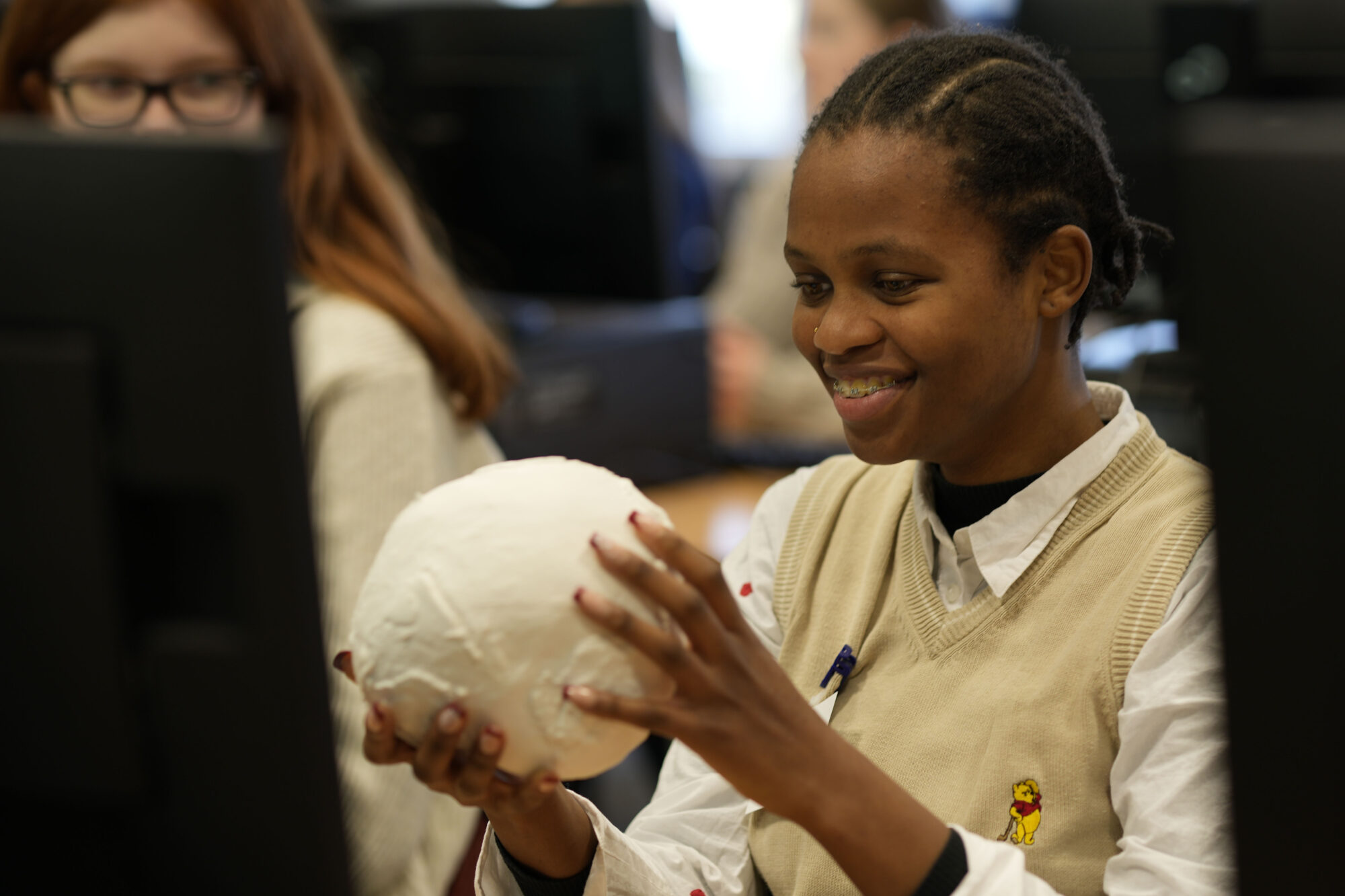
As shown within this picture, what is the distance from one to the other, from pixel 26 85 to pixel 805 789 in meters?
1.38

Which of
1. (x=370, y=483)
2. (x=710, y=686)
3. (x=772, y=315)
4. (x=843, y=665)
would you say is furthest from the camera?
(x=772, y=315)

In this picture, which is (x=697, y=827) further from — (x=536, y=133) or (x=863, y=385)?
(x=536, y=133)

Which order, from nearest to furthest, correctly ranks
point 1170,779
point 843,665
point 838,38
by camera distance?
1. point 1170,779
2. point 843,665
3. point 838,38

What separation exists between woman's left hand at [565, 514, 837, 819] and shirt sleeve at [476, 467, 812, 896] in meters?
0.27

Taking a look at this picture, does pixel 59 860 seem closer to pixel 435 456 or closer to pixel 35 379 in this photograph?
pixel 35 379

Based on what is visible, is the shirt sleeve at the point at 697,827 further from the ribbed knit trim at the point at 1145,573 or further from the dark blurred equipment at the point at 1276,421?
the dark blurred equipment at the point at 1276,421

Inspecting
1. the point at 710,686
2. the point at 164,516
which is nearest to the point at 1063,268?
the point at 710,686

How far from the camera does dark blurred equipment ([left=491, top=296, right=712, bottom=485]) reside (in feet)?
7.84

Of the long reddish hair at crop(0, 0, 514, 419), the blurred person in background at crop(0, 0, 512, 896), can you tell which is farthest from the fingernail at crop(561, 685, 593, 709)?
the long reddish hair at crop(0, 0, 514, 419)

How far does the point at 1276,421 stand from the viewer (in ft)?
1.82

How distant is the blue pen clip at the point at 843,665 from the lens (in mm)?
1105

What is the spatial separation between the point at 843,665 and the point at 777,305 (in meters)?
2.20

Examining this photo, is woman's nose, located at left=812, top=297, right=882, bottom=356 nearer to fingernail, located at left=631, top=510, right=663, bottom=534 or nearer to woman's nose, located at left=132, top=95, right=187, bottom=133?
fingernail, located at left=631, top=510, right=663, bottom=534

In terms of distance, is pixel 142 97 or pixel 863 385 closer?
pixel 863 385
